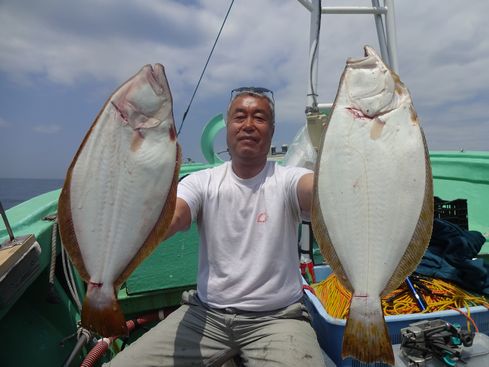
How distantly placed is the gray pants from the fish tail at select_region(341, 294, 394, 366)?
40cm

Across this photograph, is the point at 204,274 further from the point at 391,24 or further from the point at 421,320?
the point at 391,24

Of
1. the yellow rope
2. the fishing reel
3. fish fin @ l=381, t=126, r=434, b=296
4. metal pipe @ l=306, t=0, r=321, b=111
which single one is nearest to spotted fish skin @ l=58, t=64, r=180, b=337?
fish fin @ l=381, t=126, r=434, b=296

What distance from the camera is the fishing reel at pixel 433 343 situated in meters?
1.96

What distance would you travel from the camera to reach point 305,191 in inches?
81.2

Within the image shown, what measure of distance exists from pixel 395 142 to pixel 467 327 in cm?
158

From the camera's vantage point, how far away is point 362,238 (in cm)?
157

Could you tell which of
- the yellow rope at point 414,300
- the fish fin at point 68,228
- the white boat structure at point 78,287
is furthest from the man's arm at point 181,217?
the yellow rope at point 414,300

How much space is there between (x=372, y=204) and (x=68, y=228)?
1356mm

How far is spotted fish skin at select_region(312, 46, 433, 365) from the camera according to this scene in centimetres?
150

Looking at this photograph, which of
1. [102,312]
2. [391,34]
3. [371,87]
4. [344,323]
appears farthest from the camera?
[391,34]

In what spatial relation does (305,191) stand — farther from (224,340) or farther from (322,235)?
(224,340)

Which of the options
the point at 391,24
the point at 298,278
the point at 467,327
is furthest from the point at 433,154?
the point at 298,278

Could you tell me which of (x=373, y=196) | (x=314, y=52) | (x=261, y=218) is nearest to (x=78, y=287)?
(x=261, y=218)

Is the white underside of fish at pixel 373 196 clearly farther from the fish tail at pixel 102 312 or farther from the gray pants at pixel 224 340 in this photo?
the fish tail at pixel 102 312
